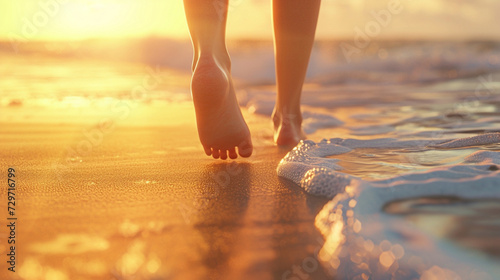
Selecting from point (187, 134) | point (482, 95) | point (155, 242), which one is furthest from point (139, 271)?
point (482, 95)

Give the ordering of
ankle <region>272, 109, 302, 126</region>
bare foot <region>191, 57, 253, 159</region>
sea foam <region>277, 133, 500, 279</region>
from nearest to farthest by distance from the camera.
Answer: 1. sea foam <region>277, 133, 500, 279</region>
2. bare foot <region>191, 57, 253, 159</region>
3. ankle <region>272, 109, 302, 126</region>

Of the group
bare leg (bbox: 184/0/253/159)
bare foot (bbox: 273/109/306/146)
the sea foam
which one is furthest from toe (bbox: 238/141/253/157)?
bare foot (bbox: 273/109/306/146)

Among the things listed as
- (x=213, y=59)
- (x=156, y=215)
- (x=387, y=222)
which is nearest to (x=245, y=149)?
(x=213, y=59)

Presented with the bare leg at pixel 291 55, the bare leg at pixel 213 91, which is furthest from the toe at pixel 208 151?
the bare leg at pixel 291 55

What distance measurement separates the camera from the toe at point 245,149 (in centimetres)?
177

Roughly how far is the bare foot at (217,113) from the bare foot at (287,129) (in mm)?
337

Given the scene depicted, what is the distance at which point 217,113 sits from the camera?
5.69ft

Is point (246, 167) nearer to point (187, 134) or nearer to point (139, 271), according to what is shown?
point (187, 134)

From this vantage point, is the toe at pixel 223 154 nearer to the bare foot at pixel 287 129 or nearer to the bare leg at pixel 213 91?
the bare leg at pixel 213 91

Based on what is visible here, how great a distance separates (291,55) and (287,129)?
0.97ft

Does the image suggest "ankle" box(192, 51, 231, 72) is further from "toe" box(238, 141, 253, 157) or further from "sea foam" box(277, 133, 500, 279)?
"sea foam" box(277, 133, 500, 279)

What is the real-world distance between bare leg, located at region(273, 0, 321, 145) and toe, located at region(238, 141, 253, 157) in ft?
1.09

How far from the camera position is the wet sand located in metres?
0.90

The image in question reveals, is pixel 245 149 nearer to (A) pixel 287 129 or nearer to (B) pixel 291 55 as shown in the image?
(A) pixel 287 129
